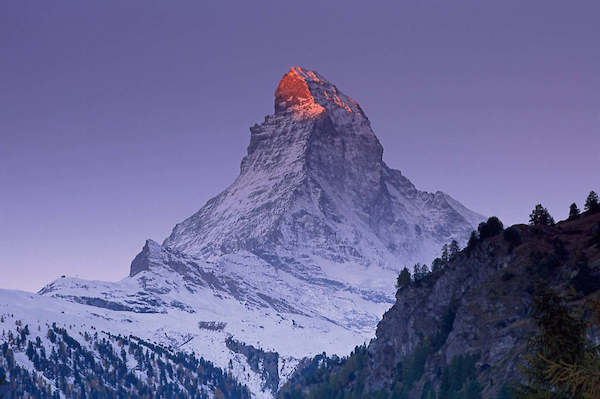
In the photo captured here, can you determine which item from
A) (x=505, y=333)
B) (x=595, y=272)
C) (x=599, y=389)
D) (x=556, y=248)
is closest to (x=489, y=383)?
(x=505, y=333)

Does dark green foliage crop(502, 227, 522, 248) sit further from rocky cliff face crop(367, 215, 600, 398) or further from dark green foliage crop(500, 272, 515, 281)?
dark green foliage crop(500, 272, 515, 281)

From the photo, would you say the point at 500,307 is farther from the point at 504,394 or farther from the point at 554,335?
the point at 554,335

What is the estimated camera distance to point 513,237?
19075 cm

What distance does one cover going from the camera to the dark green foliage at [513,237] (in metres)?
188

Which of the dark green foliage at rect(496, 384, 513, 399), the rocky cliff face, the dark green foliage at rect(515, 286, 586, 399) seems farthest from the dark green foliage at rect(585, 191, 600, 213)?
the dark green foliage at rect(515, 286, 586, 399)

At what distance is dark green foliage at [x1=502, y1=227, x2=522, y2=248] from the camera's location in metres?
188

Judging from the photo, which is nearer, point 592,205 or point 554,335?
point 554,335

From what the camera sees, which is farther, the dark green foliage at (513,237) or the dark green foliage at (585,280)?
the dark green foliage at (513,237)

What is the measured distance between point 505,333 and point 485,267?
36303 millimetres

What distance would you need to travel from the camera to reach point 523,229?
19325 centimetres

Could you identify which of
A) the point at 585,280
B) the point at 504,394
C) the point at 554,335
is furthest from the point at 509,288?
the point at 554,335

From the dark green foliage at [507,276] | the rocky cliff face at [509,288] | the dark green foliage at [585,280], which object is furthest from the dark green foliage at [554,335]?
the dark green foliage at [507,276]

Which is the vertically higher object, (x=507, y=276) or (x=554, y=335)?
(x=507, y=276)

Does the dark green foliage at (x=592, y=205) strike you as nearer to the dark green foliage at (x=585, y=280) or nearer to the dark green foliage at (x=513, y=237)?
the dark green foliage at (x=513, y=237)
